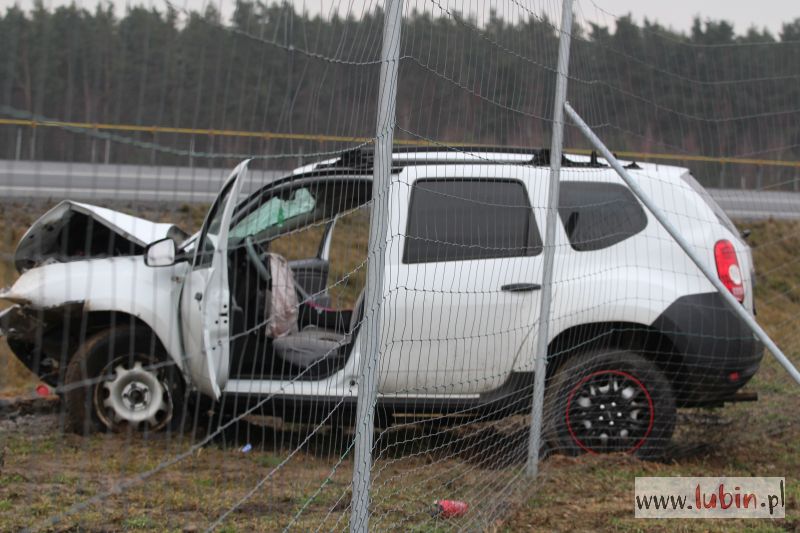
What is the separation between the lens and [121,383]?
15.7ft

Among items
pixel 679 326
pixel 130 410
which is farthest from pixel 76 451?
pixel 679 326

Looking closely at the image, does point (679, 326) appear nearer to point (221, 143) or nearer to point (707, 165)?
point (707, 165)

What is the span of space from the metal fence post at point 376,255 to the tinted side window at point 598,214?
326 cm

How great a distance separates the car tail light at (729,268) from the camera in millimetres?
6676

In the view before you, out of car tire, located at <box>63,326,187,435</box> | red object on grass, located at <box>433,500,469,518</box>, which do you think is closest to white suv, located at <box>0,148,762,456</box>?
car tire, located at <box>63,326,187,435</box>

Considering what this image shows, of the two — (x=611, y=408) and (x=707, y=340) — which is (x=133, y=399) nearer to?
(x=611, y=408)

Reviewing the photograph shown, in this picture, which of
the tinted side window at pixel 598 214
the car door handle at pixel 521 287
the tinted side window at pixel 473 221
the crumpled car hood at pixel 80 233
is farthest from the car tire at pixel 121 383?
the tinted side window at pixel 598 214

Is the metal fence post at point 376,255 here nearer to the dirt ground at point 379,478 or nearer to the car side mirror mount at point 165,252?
the dirt ground at point 379,478

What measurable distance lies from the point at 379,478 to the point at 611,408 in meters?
2.80

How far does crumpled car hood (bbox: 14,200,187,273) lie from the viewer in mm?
2328

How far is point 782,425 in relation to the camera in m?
7.86

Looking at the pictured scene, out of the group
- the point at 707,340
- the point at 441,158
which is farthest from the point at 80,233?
the point at 707,340

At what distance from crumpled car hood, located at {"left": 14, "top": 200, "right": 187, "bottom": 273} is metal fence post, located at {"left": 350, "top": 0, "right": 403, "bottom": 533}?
2.30 feet

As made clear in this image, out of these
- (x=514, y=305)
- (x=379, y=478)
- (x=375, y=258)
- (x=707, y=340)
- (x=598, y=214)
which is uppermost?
(x=598, y=214)
